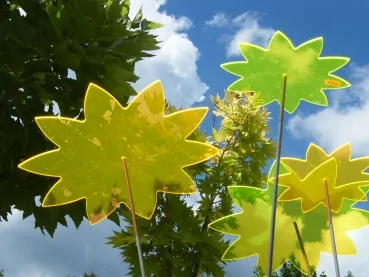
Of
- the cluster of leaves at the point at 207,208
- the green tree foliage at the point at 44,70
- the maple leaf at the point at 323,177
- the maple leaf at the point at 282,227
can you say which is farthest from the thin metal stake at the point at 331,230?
the cluster of leaves at the point at 207,208

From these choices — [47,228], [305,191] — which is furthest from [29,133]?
[305,191]

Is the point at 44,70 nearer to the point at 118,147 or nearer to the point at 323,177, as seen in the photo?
the point at 118,147

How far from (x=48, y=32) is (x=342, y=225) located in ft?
7.41

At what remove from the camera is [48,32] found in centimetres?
384

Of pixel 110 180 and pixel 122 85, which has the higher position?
pixel 122 85

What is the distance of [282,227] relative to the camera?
3641mm

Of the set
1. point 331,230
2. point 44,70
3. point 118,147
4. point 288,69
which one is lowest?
point 331,230

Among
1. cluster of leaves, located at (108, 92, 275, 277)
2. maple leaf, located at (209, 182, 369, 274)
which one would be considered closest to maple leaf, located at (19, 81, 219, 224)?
maple leaf, located at (209, 182, 369, 274)

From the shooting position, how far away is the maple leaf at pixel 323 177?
3.21 m

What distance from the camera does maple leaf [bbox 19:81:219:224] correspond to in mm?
2842

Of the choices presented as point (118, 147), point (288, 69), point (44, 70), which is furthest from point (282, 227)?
point (44, 70)

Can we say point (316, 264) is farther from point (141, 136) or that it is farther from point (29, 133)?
point (29, 133)

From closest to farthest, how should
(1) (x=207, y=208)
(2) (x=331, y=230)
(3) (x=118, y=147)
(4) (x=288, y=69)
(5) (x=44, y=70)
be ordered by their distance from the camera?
(3) (x=118, y=147)
(2) (x=331, y=230)
(4) (x=288, y=69)
(5) (x=44, y=70)
(1) (x=207, y=208)

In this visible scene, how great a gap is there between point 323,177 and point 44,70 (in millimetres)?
1938
